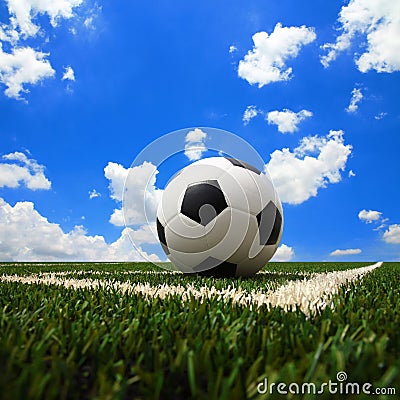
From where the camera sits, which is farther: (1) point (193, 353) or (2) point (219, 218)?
(2) point (219, 218)

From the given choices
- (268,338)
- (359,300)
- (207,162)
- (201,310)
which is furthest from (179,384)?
(207,162)

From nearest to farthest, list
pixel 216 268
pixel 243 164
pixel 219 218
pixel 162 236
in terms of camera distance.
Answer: pixel 219 218 → pixel 216 268 → pixel 243 164 → pixel 162 236

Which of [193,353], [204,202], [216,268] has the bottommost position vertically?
[193,353]

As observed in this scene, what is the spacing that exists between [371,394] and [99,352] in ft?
3.10

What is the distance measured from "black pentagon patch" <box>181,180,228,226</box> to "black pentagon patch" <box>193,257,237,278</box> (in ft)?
2.00

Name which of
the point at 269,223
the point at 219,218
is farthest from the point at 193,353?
the point at 269,223

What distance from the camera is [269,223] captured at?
16.2ft

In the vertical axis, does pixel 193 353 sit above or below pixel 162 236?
below

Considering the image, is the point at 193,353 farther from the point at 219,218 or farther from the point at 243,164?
the point at 243,164

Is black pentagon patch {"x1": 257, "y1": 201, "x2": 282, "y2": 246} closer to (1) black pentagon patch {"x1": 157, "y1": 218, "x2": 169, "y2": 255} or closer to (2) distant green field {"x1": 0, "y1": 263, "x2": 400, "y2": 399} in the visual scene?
(1) black pentagon patch {"x1": 157, "y1": 218, "x2": 169, "y2": 255}

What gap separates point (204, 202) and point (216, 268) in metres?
0.97

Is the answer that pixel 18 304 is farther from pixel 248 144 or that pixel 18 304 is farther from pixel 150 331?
pixel 248 144

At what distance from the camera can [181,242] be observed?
485 centimetres

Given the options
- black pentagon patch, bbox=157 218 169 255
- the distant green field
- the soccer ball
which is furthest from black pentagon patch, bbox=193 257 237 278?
the distant green field
